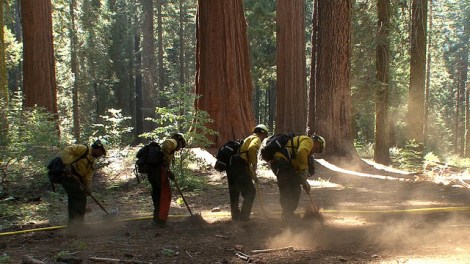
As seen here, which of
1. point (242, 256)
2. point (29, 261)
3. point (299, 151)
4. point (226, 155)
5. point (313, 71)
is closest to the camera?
point (29, 261)

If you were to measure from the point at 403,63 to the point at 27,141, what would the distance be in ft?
69.1

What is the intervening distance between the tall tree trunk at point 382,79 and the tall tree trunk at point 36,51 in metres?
12.2

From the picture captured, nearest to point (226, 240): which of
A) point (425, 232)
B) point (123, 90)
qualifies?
point (425, 232)

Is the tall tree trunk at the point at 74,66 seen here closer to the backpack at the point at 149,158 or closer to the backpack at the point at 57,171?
the backpack at the point at 57,171

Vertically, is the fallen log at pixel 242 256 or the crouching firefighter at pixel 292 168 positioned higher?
the crouching firefighter at pixel 292 168

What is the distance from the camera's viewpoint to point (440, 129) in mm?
53562

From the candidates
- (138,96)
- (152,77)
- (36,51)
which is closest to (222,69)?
(36,51)

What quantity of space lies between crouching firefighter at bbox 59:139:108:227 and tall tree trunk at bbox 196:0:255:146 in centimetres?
712

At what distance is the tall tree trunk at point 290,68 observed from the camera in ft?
60.5

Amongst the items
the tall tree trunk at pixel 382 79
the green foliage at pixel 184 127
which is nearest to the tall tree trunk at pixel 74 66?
the tall tree trunk at pixel 382 79

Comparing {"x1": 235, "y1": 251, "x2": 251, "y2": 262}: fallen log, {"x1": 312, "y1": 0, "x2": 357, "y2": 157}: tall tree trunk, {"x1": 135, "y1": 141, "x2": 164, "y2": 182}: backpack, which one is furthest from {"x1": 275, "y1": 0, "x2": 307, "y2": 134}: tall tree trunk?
{"x1": 235, "y1": 251, "x2": 251, "y2": 262}: fallen log

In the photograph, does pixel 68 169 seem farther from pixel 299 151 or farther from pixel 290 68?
pixel 290 68

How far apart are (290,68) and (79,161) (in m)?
12.7

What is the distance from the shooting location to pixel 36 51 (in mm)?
16000
